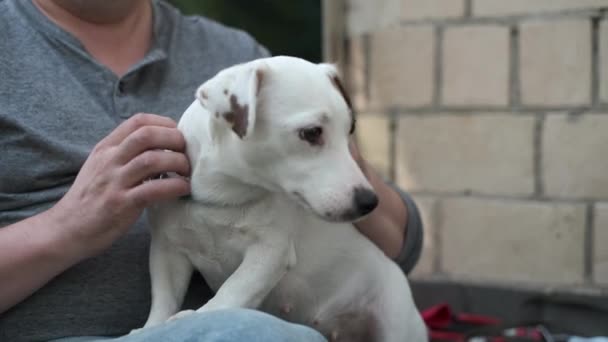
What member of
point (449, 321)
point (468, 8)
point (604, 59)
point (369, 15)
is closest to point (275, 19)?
point (369, 15)

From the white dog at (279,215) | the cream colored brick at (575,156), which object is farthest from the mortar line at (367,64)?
the white dog at (279,215)

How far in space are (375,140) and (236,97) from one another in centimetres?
146

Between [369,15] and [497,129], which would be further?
[369,15]

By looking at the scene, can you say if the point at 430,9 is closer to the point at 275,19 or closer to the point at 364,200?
the point at 275,19

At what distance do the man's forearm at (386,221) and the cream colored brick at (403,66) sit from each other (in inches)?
33.4

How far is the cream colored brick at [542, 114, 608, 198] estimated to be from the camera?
2.39m

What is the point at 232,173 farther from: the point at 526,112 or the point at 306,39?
the point at 306,39

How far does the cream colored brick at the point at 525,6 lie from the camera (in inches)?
94.2

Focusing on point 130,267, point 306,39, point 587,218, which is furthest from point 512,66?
point 130,267

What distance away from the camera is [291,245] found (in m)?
1.49

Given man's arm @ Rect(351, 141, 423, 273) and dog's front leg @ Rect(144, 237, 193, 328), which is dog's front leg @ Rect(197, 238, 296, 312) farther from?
man's arm @ Rect(351, 141, 423, 273)

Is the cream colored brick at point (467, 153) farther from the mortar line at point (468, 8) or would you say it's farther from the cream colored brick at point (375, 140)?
the mortar line at point (468, 8)

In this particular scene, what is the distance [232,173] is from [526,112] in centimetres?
131

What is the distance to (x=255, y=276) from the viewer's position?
4.62 feet
